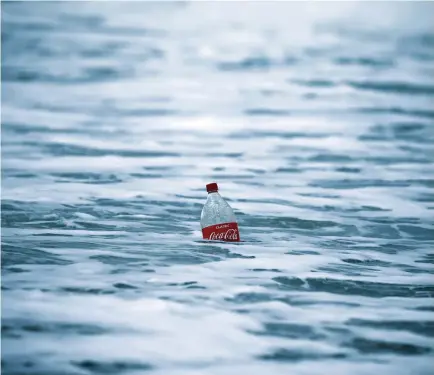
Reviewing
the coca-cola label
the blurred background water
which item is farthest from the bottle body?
the blurred background water

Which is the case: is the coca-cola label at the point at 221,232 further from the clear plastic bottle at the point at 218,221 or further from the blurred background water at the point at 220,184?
the blurred background water at the point at 220,184

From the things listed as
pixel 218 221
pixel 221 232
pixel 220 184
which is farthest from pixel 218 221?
pixel 220 184

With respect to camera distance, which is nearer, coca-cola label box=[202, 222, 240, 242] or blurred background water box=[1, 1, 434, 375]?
blurred background water box=[1, 1, 434, 375]

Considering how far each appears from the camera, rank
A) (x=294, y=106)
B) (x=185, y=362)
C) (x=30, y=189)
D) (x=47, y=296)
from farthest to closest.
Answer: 1. (x=294, y=106)
2. (x=30, y=189)
3. (x=47, y=296)
4. (x=185, y=362)

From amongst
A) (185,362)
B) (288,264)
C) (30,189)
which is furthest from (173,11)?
(185,362)

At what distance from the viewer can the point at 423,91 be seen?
7.42m

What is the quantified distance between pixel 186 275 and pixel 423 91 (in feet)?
15.4

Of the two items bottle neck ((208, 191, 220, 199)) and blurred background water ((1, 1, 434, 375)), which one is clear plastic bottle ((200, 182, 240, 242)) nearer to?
bottle neck ((208, 191, 220, 199))

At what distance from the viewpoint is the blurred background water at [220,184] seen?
248 centimetres

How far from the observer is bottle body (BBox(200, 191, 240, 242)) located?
394cm

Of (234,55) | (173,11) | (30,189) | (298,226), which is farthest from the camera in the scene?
(173,11)

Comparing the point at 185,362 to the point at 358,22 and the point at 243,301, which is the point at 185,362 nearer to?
the point at 243,301

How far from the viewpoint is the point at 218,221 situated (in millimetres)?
4039

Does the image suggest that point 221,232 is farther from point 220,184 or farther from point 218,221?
point 220,184
